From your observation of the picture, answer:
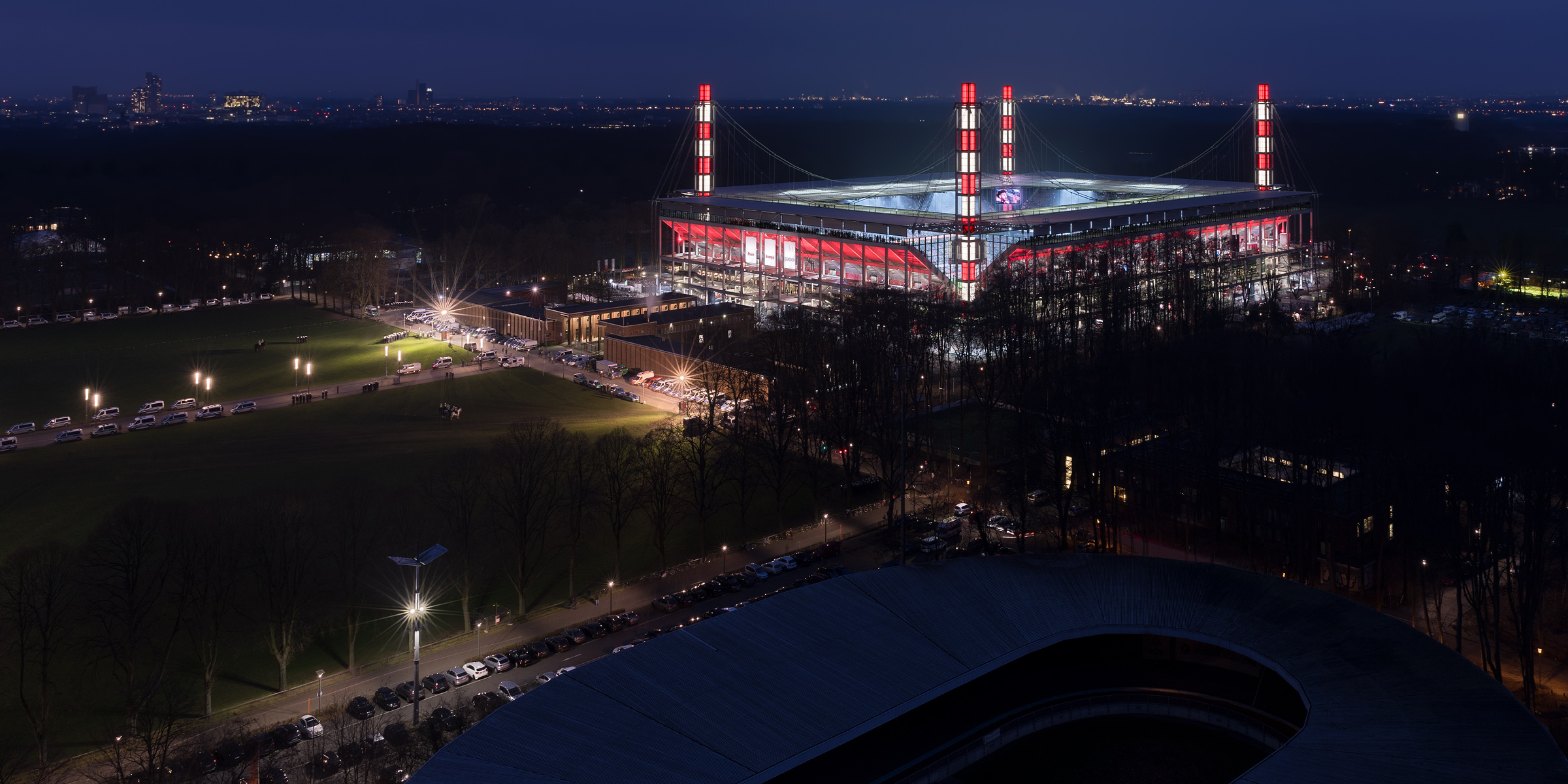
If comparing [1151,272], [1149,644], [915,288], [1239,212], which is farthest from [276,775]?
[1239,212]

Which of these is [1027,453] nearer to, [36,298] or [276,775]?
[276,775]

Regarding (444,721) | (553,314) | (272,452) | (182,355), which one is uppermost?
(553,314)

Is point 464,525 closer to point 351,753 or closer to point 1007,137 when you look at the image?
point 351,753

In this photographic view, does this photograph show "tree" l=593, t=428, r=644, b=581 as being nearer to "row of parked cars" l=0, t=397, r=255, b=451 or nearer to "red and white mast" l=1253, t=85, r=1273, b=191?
"row of parked cars" l=0, t=397, r=255, b=451

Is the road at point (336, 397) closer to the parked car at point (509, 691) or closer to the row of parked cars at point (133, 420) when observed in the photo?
the row of parked cars at point (133, 420)

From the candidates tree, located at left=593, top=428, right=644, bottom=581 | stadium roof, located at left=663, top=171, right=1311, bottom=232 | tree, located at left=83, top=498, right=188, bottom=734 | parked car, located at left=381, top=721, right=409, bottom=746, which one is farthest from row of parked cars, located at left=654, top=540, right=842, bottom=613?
stadium roof, located at left=663, top=171, right=1311, bottom=232

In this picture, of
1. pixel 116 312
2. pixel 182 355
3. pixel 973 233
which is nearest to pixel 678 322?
pixel 973 233

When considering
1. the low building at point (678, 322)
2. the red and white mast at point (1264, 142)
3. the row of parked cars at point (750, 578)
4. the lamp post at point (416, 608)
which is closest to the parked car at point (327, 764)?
the lamp post at point (416, 608)
